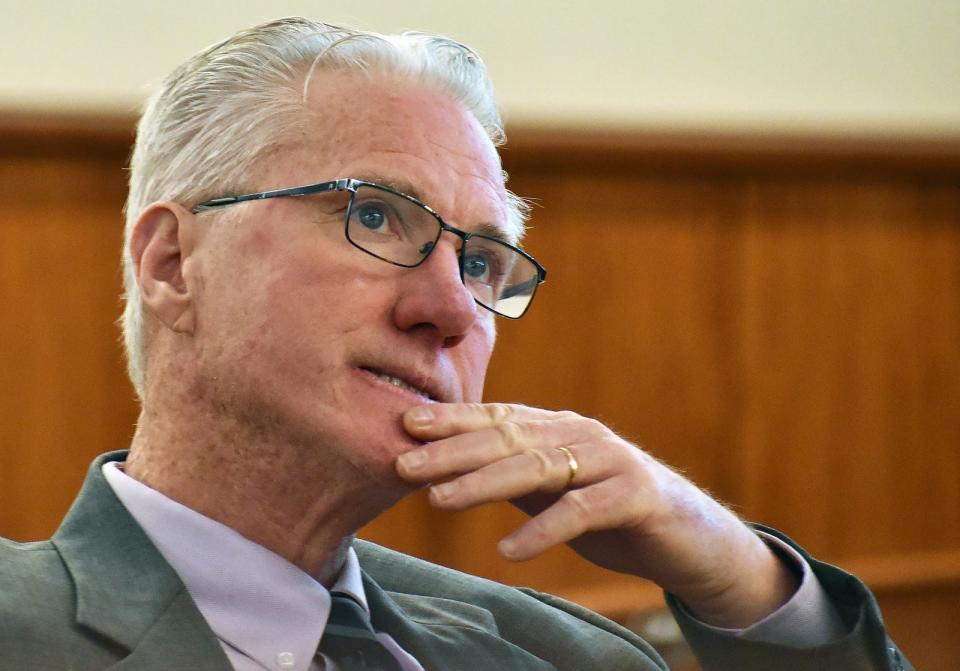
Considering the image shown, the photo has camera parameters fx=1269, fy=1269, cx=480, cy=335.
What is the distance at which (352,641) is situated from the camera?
126 centimetres

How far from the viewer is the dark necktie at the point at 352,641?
48.8 inches

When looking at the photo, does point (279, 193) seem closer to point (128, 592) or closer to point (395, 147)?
point (395, 147)

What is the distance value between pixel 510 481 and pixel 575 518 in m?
0.08

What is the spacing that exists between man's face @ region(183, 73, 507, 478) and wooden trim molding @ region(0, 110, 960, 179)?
1.07m

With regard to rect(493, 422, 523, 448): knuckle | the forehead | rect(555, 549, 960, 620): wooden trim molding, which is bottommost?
rect(555, 549, 960, 620): wooden trim molding

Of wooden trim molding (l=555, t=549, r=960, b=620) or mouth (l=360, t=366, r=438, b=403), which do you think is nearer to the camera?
mouth (l=360, t=366, r=438, b=403)

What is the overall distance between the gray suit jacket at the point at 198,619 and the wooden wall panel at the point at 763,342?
1.00 m

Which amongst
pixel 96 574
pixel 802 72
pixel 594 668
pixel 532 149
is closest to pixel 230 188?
pixel 96 574

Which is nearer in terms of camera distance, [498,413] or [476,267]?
[498,413]

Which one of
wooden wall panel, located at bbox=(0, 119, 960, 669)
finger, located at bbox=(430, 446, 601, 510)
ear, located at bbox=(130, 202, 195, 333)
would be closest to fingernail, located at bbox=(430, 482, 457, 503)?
finger, located at bbox=(430, 446, 601, 510)

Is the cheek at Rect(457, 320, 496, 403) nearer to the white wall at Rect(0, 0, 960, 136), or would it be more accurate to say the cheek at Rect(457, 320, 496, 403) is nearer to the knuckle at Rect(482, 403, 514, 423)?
the knuckle at Rect(482, 403, 514, 423)

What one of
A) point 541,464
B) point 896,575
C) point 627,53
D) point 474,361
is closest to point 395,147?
point 474,361

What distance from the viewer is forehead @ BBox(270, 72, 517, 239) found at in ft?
4.06

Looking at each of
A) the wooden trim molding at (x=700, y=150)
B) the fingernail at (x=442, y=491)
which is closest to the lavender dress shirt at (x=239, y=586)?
the fingernail at (x=442, y=491)
